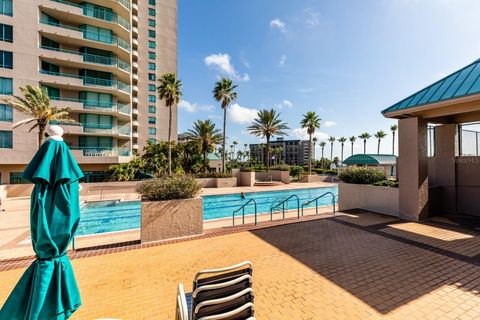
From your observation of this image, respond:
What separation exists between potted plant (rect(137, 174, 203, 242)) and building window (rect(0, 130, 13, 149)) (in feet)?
83.2

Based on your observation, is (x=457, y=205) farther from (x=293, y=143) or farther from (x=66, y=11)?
(x=293, y=143)

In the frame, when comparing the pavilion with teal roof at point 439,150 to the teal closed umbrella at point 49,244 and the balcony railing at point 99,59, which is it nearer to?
the teal closed umbrella at point 49,244

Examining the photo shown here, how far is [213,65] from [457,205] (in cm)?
2790

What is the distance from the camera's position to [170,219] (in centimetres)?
701

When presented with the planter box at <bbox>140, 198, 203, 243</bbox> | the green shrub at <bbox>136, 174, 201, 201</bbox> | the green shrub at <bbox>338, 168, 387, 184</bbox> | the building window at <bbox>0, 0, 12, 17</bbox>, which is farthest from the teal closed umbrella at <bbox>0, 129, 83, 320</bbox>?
the building window at <bbox>0, 0, 12, 17</bbox>

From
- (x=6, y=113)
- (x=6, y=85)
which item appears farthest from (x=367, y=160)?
(x=6, y=85)

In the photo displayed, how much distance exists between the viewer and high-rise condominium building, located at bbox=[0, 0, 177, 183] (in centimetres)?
2184

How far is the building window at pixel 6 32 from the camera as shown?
2139cm

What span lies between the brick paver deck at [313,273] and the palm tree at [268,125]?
94.1ft

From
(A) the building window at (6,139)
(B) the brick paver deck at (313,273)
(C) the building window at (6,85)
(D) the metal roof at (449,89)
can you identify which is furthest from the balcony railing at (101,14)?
(D) the metal roof at (449,89)

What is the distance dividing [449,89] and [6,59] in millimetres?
35300

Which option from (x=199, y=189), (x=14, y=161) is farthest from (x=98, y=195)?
(x=199, y=189)

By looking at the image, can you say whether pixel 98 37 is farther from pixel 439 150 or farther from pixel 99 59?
pixel 439 150

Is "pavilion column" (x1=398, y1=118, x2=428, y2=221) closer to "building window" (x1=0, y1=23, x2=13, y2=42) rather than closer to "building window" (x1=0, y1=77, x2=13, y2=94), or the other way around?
"building window" (x1=0, y1=77, x2=13, y2=94)
